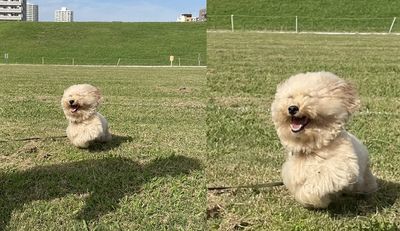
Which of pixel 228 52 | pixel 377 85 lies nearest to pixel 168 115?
pixel 377 85

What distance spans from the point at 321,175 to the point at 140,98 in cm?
811

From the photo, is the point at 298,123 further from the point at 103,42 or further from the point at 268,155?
the point at 103,42

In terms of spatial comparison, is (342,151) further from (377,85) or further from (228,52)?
(228,52)

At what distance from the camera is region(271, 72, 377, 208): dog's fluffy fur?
3402mm

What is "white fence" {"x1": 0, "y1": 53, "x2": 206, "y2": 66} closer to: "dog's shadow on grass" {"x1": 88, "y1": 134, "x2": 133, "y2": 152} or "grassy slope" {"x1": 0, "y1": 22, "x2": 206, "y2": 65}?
"grassy slope" {"x1": 0, "y1": 22, "x2": 206, "y2": 65}

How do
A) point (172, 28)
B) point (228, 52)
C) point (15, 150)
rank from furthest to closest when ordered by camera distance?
point (172, 28) → point (228, 52) → point (15, 150)

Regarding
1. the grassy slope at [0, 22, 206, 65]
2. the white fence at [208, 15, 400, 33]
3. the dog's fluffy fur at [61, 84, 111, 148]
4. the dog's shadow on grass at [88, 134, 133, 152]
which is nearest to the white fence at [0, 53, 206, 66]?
the grassy slope at [0, 22, 206, 65]

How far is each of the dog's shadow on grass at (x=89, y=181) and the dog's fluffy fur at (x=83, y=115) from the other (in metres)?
0.54

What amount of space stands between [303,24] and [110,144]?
2758 centimetres

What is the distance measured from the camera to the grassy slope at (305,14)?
31.1m

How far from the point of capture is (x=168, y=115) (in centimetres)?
858

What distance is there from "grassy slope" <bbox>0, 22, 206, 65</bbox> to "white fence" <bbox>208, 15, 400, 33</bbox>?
354cm

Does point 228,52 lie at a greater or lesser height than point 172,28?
lesser

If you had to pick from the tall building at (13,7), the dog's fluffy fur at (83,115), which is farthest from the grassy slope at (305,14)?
the dog's fluffy fur at (83,115)
